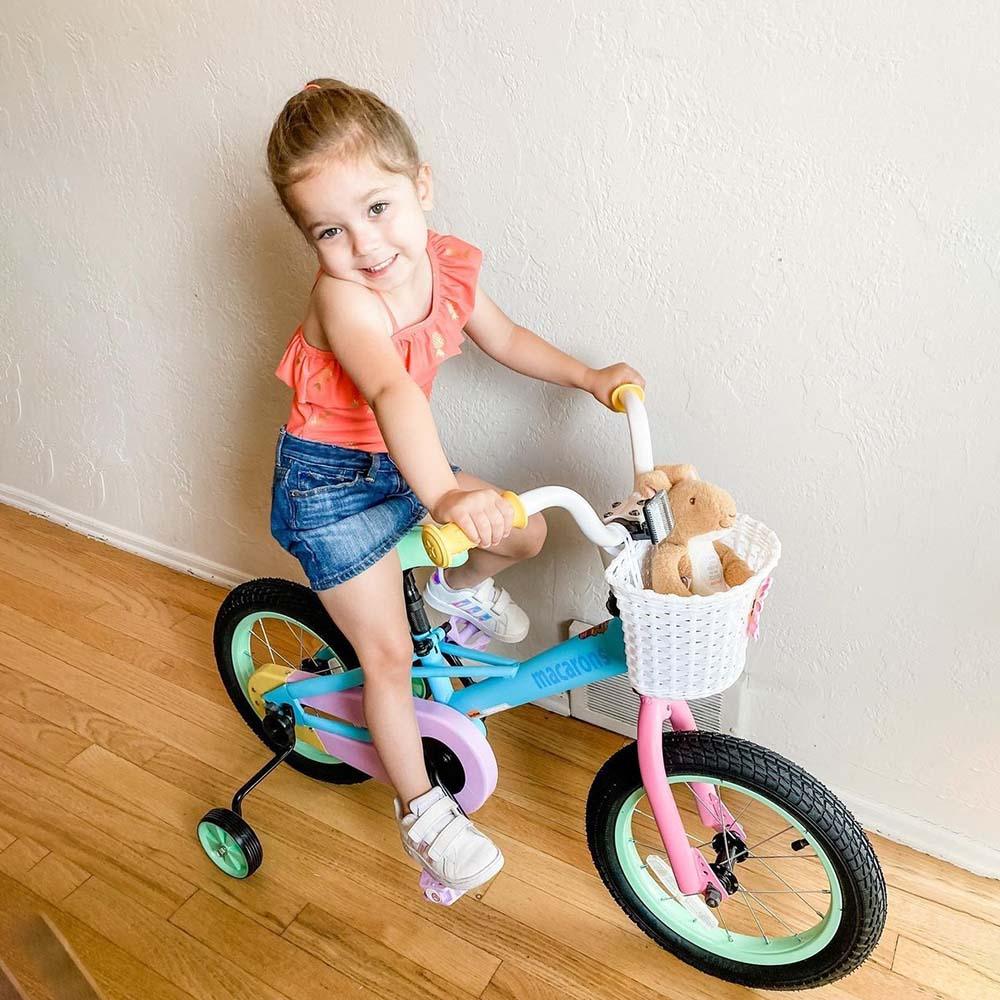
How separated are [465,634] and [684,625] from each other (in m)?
0.55

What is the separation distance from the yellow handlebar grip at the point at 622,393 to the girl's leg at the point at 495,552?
8.9 inches

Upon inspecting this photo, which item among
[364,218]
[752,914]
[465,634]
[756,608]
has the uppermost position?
[364,218]

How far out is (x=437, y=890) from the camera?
48.2 inches

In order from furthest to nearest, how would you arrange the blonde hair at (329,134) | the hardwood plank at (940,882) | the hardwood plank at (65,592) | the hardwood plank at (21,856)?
the hardwood plank at (65,592)
the hardwood plank at (21,856)
the hardwood plank at (940,882)
the blonde hair at (329,134)

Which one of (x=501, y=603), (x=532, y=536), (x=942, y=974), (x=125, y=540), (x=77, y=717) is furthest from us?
(x=125, y=540)

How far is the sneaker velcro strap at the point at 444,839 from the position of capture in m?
1.19

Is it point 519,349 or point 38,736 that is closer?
point 519,349

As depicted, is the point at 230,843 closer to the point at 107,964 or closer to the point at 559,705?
the point at 107,964

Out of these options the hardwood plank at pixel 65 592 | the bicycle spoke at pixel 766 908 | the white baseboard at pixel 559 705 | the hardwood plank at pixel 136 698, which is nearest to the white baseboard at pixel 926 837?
the white baseboard at pixel 559 705

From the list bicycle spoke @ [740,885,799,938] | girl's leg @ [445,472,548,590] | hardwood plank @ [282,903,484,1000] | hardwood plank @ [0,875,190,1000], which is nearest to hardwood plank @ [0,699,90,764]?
hardwood plank @ [0,875,190,1000]

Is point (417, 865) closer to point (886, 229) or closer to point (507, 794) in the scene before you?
point (507, 794)

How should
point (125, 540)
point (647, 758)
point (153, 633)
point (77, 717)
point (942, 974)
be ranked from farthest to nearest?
1. point (125, 540)
2. point (153, 633)
3. point (77, 717)
4. point (942, 974)
5. point (647, 758)

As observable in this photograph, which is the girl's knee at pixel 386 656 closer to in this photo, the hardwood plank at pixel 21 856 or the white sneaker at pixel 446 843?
the white sneaker at pixel 446 843

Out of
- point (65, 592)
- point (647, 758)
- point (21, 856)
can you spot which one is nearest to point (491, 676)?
point (647, 758)
